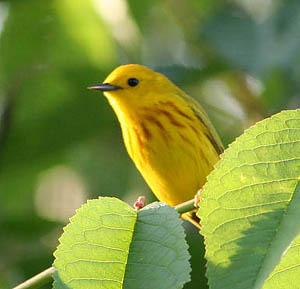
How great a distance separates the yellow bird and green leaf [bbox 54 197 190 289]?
→ 7.89 feet

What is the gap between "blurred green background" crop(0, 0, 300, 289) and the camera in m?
4.28

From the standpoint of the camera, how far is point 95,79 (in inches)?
185

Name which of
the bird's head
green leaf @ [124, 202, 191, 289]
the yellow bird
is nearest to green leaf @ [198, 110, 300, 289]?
green leaf @ [124, 202, 191, 289]

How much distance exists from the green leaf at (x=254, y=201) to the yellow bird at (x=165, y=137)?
8.33ft

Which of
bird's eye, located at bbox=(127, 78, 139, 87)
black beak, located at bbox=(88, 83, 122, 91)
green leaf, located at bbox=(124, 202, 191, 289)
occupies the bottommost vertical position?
green leaf, located at bbox=(124, 202, 191, 289)

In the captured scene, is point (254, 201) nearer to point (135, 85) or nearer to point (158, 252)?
point (158, 252)

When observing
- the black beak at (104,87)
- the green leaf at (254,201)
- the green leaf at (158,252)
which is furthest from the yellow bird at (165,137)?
the green leaf at (254,201)

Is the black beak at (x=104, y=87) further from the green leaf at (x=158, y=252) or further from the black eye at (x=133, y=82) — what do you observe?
Result: the green leaf at (x=158, y=252)

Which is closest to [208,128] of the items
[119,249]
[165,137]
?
[165,137]

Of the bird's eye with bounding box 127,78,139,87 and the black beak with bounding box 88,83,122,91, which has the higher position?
the bird's eye with bounding box 127,78,139,87

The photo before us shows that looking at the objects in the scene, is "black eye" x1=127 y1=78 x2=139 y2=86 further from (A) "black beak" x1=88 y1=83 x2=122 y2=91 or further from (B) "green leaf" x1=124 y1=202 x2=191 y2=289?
(B) "green leaf" x1=124 y1=202 x2=191 y2=289

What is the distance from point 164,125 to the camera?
4.43 meters

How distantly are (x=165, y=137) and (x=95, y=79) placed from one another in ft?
2.09

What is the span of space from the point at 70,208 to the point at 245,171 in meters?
4.44
